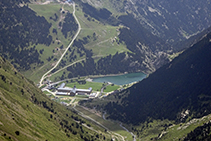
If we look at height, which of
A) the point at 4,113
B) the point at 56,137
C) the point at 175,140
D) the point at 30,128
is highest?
the point at 4,113

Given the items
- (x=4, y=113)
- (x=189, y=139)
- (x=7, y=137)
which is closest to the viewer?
(x=7, y=137)

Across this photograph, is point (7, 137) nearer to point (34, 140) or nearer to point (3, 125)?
point (3, 125)

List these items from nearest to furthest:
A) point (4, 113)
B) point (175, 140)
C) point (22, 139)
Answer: point (22, 139)
point (4, 113)
point (175, 140)

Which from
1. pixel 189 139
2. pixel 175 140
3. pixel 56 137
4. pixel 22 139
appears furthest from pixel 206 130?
pixel 22 139

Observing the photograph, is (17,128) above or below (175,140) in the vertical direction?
above

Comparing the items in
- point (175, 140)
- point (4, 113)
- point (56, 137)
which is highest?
point (4, 113)

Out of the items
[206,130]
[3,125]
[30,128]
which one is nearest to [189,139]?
[206,130]

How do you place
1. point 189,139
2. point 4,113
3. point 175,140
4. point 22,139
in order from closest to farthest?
1. point 22,139
2. point 4,113
3. point 189,139
4. point 175,140

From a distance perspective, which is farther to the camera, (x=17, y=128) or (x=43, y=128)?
(x=43, y=128)

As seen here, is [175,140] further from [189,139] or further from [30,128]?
[30,128]
